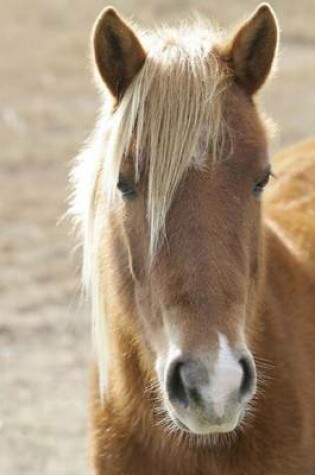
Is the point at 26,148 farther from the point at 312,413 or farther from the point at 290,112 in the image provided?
the point at 312,413

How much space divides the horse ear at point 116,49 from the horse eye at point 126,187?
34 centimetres

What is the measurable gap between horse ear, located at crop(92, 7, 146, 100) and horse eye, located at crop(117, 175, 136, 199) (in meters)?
0.34

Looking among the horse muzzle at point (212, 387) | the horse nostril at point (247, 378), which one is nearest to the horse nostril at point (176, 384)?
the horse muzzle at point (212, 387)

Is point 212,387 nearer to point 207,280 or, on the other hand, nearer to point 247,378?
point 247,378

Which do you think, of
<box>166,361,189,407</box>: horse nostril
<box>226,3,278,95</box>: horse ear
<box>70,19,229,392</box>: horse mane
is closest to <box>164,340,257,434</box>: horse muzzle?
<box>166,361,189,407</box>: horse nostril

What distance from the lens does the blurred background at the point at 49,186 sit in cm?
659

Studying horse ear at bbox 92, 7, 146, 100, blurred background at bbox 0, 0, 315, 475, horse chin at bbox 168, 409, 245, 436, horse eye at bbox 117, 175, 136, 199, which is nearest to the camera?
horse chin at bbox 168, 409, 245, 436

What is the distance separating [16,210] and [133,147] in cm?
648

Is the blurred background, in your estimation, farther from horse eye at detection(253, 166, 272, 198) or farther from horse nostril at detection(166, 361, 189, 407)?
horse nostril at detection(166, 361, 189, 407)

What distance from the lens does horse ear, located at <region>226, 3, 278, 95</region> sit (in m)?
3.81

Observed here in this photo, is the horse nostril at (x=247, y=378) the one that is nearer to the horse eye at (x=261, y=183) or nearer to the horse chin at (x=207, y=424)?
the horse chin at (x=207, y=424)

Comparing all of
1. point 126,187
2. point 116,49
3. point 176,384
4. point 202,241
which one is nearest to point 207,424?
point 176,384

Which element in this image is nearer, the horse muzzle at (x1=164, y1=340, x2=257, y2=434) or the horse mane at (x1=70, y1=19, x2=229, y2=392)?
the horse muzzle at (x1=164, y1=340, x2=257, y2=434)

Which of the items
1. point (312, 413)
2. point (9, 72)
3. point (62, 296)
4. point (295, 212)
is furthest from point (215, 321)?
point (9, 72)
